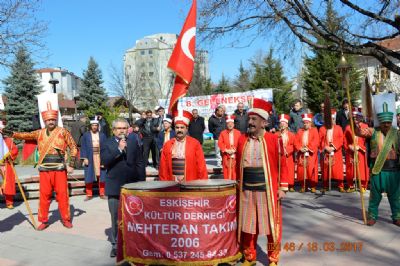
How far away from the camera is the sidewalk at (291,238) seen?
17.9 ft

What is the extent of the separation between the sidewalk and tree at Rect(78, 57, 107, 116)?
36.7 metres

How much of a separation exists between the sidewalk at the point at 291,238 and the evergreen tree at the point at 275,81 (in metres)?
27.5

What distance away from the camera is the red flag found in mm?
5754

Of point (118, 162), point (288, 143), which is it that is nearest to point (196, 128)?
point (288, 143)

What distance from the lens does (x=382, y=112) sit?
6.81 metres

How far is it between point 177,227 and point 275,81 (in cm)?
3351

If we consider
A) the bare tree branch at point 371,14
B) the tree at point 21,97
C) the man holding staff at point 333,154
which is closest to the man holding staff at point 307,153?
the man holding staff at point 333,154

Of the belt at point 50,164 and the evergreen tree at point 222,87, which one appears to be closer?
the belt at point 50,164

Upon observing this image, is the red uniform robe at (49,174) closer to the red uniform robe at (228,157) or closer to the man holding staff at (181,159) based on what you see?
the man holding staff at (181,159)

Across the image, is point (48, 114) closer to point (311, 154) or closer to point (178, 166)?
point (178, 166)

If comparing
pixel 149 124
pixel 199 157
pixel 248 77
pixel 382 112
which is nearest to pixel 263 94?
pixel 149 124

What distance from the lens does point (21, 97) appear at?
35375 millimetres
